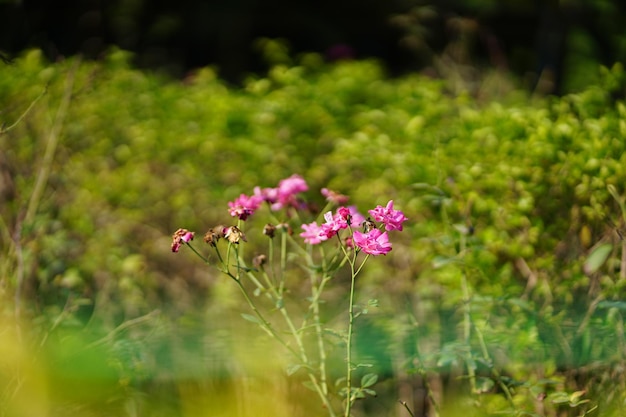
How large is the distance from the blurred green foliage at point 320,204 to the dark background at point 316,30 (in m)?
2.28

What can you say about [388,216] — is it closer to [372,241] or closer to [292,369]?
[372,241]

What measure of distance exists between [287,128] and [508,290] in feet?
5.01

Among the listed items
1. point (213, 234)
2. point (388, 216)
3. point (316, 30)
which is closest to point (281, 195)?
point (213, 234)

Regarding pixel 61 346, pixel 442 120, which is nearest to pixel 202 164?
pixel 442 120

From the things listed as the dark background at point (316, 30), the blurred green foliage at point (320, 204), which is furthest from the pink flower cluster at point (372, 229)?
the dark background at point (316, 30)

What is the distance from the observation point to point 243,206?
2.15 meters

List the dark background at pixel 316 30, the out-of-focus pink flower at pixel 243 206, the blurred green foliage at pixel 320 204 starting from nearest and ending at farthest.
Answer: the out-of-focus pink flower at pixel 243 206
the blurred green foliage at pixel 320 204
the dark background at pixel 316 30

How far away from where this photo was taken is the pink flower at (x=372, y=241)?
188cm

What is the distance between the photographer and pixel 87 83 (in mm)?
3225

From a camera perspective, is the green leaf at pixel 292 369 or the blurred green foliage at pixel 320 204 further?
the blurred green foliage at pixel 320 204

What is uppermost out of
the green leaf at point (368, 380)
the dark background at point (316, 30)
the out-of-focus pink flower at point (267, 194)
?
the dark background at point (316, 30)

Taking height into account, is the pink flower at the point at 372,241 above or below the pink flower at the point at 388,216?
below

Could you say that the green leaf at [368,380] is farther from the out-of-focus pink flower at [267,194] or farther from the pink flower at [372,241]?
the out-of-focus pink flower at [267,194]

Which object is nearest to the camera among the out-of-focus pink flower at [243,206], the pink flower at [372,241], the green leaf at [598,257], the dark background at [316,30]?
the pink flower at [372,241]
